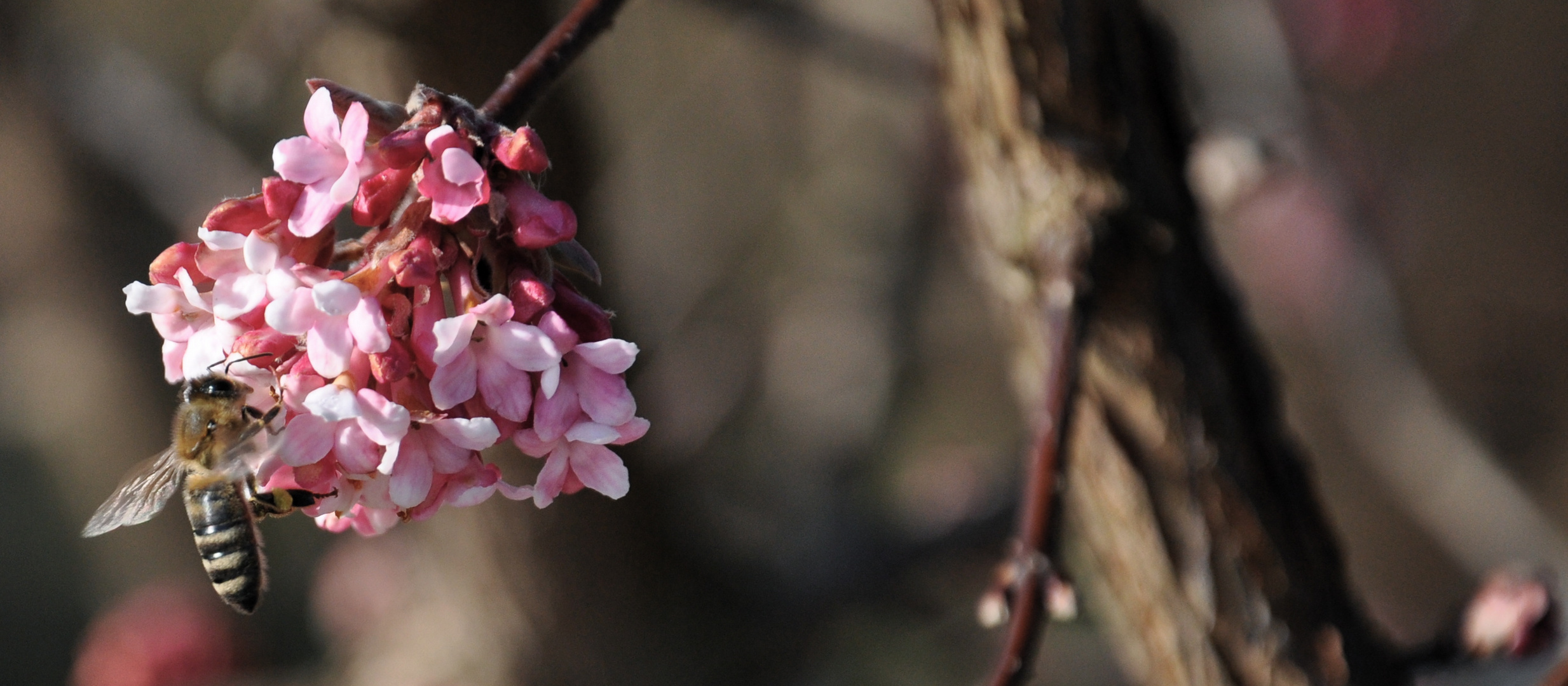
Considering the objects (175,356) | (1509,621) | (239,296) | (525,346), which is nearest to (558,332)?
(525,346)

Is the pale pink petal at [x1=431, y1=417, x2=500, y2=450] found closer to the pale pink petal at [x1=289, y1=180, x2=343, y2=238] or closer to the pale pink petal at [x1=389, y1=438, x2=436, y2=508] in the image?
the pale pink petal at [x1=389, y1=438, x2=436, y2=508]

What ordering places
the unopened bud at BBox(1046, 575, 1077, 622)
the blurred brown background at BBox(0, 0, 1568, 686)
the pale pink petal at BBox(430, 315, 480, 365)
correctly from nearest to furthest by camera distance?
the pale pink petal at BBox(430, 315, 480, 365)
the unopened bud at BBox(1046, 575, 1077, 622)
the blurred brown background at BBox(0, 0, 1568, 686)

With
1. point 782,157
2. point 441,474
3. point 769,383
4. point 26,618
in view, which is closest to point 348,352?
point 441,474

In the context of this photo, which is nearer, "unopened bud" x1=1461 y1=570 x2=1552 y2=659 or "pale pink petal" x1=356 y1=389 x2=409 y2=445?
"pale pink petal" x1=356 y1=389 x2=409 y2=445

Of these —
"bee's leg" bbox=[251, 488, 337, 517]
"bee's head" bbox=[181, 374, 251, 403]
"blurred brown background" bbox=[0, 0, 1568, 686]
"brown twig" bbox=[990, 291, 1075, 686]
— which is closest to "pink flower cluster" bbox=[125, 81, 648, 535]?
"bee's leg" bbox=[251, 488, 337, 517]

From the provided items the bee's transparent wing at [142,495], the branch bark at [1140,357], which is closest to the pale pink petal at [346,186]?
the bee's transparent wing at [142,495]

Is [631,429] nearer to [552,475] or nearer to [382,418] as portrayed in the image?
[552,475]
